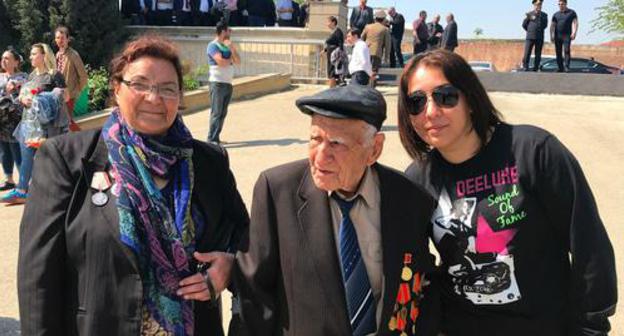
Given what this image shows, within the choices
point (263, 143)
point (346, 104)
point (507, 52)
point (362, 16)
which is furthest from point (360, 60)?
point (507, 52)

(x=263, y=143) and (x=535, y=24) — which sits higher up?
(x=535, y=24)

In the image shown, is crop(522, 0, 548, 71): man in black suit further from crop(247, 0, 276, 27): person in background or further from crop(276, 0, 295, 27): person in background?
crop(247, 0, 276, 27): person in background

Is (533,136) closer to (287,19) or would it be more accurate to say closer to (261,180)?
(261,180)

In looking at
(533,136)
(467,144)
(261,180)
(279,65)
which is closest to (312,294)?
(261,180)

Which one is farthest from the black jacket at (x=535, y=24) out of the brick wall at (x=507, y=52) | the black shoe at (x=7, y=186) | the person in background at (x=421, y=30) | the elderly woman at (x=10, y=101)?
the brick wall at (x=507, y=52)

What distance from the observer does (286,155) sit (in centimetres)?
923

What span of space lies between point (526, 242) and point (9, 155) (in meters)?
7.17

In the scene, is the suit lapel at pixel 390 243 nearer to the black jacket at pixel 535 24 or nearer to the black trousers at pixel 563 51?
the black jacket at pixel 535 24

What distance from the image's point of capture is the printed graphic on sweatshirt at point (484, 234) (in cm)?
211

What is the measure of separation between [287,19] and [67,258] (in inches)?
670

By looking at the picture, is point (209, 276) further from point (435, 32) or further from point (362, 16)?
point (435, 32)

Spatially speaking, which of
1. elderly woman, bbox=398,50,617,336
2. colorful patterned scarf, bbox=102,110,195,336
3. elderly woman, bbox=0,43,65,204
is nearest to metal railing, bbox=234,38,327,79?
elderly woman, bbox=0,43,65,204

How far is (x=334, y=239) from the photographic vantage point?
1.96 metres

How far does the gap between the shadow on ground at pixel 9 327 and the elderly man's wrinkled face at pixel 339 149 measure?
2986 mm
